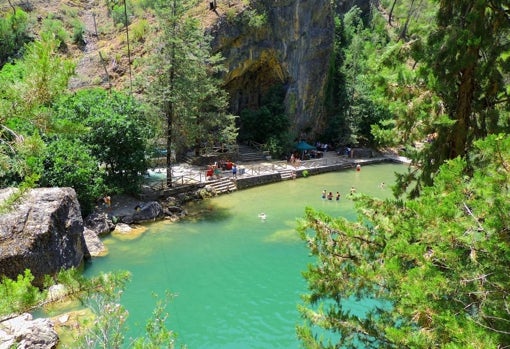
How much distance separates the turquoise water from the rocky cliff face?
14.5 metres

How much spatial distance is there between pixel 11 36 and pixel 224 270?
30.8 meters

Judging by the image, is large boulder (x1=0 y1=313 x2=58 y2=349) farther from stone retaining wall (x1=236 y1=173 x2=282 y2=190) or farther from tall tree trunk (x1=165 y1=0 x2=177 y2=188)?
stone retaining wall (x1=236 y1=173 x2=282 y2=190)

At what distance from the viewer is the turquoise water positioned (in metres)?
13.5

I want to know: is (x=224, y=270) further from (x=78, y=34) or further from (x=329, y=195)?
(x=78, y=34)

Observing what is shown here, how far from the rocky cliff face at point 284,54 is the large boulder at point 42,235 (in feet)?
69.9

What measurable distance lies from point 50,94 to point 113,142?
17.8m

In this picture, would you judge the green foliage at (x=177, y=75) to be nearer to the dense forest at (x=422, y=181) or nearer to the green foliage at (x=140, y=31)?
the dense forest at (x=422, y=181)

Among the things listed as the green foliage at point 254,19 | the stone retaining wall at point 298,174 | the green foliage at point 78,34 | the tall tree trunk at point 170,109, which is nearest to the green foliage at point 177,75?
the tall tree trunk at point 170,109

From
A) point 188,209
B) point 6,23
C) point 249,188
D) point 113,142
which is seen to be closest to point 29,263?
point 113,142

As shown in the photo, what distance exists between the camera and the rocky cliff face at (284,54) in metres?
34.7

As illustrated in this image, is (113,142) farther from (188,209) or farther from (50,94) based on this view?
(50,94)

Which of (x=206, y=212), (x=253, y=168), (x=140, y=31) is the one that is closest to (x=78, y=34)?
(x=140, y=31)

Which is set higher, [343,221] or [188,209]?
[343,221]

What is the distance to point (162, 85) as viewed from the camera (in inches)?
958
